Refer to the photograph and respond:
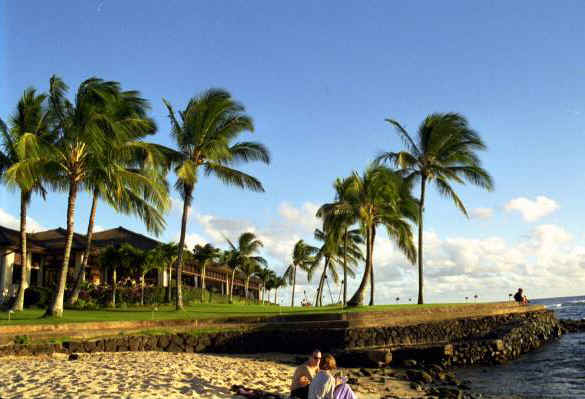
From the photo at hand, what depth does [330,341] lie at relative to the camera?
1944cm

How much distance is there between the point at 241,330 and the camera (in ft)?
64.8

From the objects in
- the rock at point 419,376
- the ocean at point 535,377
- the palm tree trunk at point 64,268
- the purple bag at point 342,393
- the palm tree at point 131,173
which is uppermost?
the palm tree at point 131,173

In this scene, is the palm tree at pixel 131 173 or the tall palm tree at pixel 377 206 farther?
the tall palm tree at pixel 377 206

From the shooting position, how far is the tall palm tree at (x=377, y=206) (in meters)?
26.4

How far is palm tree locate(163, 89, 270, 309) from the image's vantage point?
81.2 feet

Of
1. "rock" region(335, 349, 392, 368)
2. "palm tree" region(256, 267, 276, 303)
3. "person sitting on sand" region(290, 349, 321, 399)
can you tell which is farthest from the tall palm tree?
"palm tree" region(256, 267, 276, 303)

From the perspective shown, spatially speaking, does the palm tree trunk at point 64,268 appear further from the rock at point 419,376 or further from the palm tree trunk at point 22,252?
the rock at point 419,376

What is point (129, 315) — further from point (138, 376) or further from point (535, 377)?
point (535, 377)

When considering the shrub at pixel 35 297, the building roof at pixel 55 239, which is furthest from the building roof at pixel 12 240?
the shrub at pixel 35 297

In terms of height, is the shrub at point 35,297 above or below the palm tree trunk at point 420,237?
below

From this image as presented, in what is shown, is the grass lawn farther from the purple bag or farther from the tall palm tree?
Result: the purple bag

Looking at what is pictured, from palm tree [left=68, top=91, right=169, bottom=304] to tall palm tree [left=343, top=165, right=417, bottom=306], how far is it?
10081mm

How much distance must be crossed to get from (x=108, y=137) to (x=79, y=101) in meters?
1.79

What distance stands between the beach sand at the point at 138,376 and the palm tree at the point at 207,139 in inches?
401
